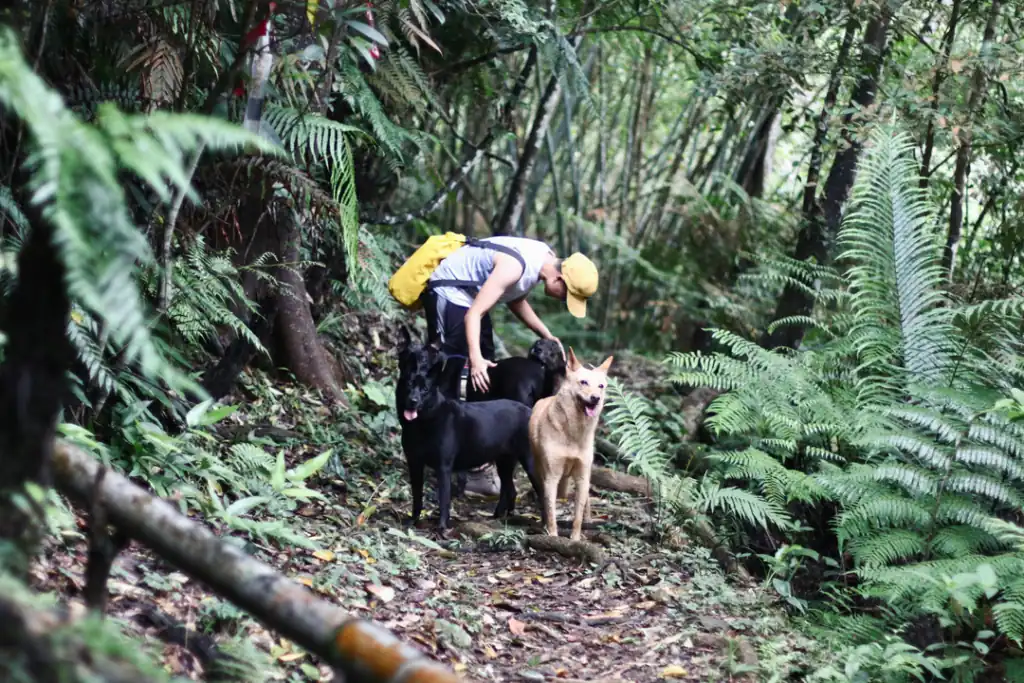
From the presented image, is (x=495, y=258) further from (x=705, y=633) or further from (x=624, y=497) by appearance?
(x=705, y=633)

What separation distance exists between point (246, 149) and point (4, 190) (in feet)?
3.22

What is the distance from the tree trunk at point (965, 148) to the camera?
22.0ft

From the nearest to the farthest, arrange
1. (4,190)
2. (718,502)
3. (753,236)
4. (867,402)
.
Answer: (4,190) → (718,502) → (867,402) → (753,236)

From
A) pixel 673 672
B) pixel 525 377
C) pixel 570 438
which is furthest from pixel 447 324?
pixel 673 672

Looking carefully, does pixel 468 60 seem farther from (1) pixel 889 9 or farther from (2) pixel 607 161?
(2) pixel 607 161

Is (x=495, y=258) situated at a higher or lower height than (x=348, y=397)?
higher

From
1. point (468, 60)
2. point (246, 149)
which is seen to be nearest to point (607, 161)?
point (468, 60)

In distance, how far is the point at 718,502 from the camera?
5473 mm

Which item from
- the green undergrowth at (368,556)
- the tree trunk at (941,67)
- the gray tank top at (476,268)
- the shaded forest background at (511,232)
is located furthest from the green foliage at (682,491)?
the tree trunk at (941,67)

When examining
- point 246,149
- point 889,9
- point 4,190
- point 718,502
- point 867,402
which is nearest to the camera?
point 4,190

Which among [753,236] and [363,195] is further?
[753,236]

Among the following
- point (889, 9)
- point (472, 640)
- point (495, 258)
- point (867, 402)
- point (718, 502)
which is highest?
Result: point (889, 9)

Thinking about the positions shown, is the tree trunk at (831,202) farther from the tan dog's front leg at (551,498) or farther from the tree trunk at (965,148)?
the tan dog's front leg at (551,498)

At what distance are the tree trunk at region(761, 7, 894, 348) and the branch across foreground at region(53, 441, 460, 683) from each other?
640cm
